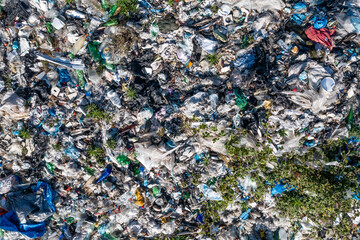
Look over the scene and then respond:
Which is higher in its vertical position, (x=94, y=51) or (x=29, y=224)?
(x=94, y=51)

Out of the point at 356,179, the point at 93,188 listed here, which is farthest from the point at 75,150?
the point at 356,179

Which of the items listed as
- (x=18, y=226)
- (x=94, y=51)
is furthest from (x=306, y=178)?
(x=18, y=226)

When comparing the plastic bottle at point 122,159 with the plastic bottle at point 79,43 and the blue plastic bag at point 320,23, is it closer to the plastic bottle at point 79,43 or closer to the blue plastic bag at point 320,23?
the plastic bottle at point 79,43

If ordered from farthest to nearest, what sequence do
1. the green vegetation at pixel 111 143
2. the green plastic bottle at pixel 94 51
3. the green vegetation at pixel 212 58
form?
the green plastic bottle at pixel 94 51 → the green vegetation at pixel 111 143 → the green vegetation at pixel 212 58

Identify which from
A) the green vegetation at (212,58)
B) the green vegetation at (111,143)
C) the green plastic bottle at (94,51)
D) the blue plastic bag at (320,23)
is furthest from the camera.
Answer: the green plastic bottle at (94,51)

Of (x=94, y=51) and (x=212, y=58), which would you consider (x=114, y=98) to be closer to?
(x=94, y=51)

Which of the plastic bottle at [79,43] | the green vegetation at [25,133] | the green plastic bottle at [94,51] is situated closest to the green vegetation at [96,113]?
the green plastic bottle at [94,51]
